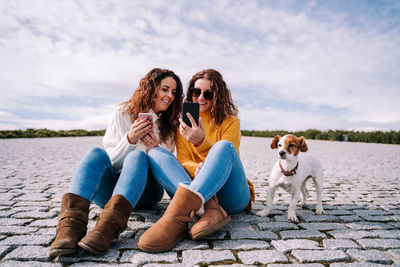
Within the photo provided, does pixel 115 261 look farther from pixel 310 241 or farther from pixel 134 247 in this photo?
pixel 310 241

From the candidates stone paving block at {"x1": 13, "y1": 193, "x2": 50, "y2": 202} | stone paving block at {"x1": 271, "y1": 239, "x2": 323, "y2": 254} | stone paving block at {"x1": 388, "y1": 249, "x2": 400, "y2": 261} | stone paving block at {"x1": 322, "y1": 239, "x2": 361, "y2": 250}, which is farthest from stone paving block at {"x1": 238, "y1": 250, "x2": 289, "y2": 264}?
stone paving block at {"x1": 13, "y1": 193, "x2": 50, "y2": 202}

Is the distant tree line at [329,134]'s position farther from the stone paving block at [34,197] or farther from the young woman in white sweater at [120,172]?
the young woman in white sweater at [120,172]

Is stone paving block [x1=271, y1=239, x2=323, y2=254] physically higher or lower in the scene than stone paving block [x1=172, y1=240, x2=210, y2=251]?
higher

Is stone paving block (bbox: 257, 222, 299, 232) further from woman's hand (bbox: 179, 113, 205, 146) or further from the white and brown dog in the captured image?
woman's hand (bbox: 179, 113, 205, 146)

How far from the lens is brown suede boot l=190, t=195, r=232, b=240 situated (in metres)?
2.39

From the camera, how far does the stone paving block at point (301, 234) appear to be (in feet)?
8.51

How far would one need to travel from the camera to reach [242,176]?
2.95 metres

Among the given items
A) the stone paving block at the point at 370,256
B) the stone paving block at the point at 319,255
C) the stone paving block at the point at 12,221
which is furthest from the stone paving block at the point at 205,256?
the stone paving block at the point at 12,221

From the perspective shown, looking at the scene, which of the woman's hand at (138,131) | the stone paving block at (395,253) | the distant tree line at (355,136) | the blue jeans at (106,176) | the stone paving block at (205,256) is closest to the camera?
the stone paving block at (205,256)

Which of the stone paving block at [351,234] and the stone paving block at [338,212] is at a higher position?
the stone paving block at [351,234]

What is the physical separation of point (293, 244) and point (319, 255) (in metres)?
0.26

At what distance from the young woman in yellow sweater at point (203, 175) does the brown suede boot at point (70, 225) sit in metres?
0.53

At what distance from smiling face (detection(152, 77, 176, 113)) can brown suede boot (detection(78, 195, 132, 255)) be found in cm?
168

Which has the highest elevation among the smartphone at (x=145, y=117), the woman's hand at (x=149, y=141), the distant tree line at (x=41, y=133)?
the smartphone at (x=145, y=117)
